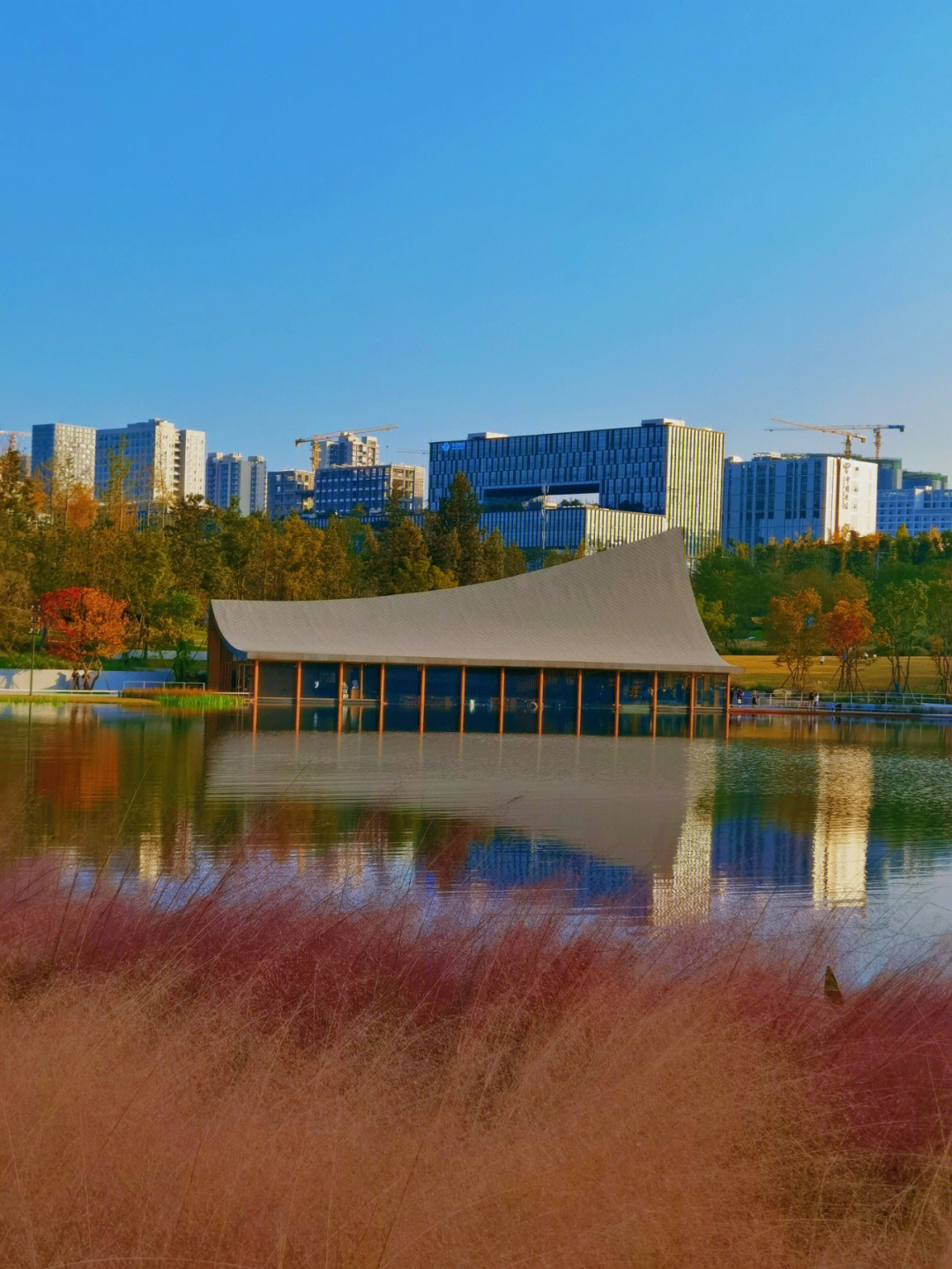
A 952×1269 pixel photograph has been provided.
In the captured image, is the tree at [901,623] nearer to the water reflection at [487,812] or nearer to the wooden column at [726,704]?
the wooden column at [726,704]

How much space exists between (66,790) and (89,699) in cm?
2066

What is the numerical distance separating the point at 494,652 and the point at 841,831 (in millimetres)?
20730

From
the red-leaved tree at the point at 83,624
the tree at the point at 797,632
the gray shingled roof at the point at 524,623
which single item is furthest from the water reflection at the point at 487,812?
the tree at the point at 797,632

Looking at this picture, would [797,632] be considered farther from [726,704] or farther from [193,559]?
[193,559]

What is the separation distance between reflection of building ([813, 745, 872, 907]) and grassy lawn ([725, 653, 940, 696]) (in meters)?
33.1

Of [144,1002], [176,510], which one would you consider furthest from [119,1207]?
[176,510]

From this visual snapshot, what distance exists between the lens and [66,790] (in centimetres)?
1448

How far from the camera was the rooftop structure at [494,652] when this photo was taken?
3319 cm

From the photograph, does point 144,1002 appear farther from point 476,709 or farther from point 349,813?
point 476,709

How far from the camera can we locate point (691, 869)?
426 inches

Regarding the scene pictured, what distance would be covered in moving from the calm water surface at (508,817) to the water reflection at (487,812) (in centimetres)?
5

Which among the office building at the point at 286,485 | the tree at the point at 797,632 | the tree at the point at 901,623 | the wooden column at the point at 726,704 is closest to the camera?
the wooden column at the point at 726,704

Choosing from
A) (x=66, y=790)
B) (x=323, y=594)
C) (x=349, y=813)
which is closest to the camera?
(x=349, y=813)

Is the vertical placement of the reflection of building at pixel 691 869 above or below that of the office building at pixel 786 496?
below
